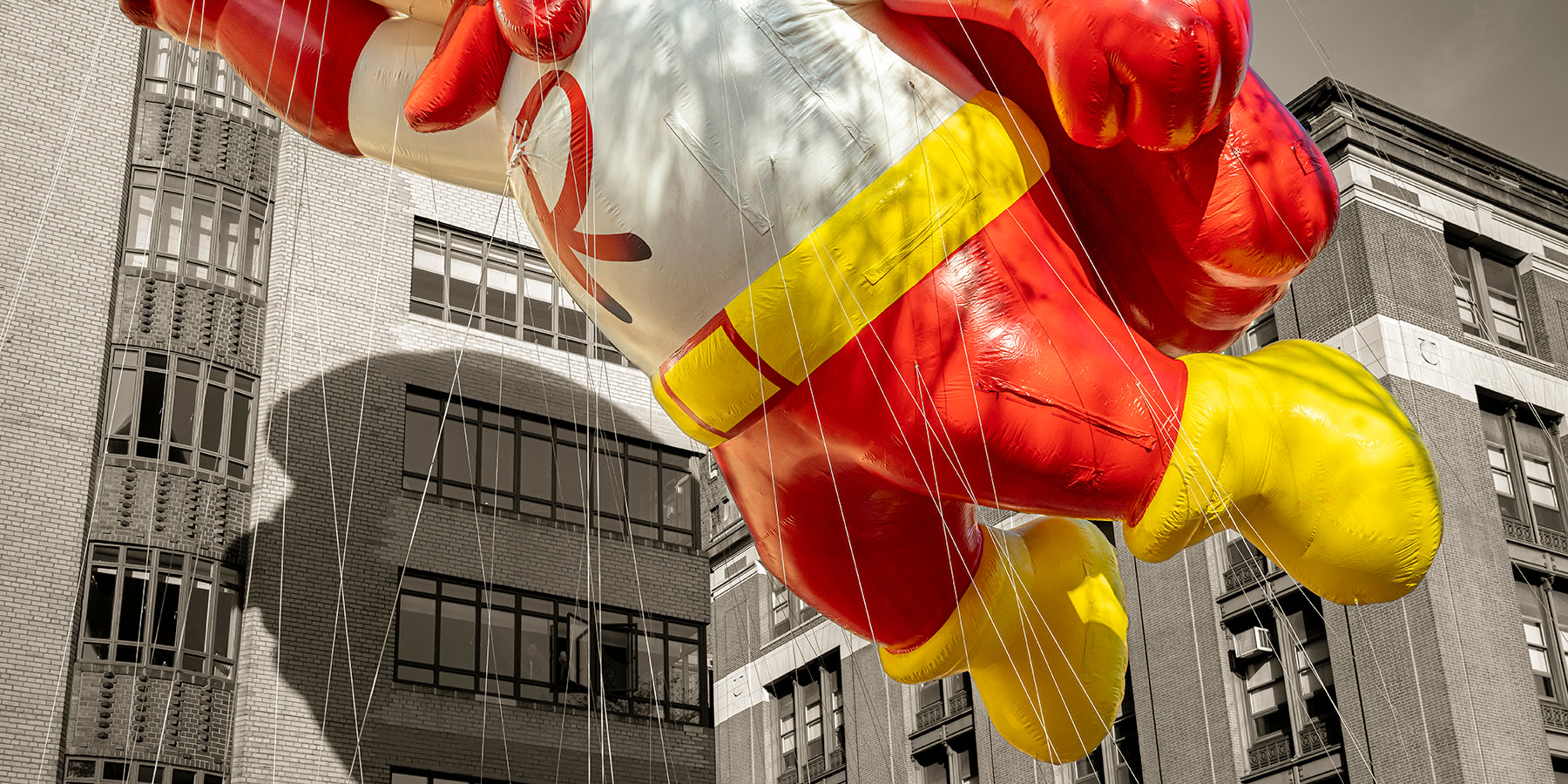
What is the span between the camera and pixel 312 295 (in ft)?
61.3

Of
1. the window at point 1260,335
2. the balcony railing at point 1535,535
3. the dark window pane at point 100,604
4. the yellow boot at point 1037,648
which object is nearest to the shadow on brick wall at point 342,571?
the dark window pane at point 100,604

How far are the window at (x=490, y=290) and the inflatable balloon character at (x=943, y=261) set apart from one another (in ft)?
45.6

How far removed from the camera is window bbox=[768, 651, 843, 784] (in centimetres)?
2645

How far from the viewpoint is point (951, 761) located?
24.4 metres

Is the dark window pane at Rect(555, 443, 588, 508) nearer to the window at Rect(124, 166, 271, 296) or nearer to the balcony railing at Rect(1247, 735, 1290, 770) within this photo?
the window at Rect(124, 166, 271, 296)

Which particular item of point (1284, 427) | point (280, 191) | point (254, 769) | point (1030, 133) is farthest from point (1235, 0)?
point (280, 191)

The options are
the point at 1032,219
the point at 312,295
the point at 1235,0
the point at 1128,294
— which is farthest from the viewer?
the point at 312,295

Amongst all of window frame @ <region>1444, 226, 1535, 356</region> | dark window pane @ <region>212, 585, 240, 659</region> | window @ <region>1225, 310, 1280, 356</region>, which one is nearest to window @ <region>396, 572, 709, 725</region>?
dark window pane @ <region>212, 585, 240, 659</region>

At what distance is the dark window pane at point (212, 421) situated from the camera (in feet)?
59.5

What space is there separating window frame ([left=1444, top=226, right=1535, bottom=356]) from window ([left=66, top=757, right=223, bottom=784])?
1640 centimetres

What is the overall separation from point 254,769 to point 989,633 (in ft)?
41.2

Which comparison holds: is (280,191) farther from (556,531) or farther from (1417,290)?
(1417,290)

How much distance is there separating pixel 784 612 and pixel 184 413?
12.5 metres

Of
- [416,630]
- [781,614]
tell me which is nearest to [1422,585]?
[416,630]
